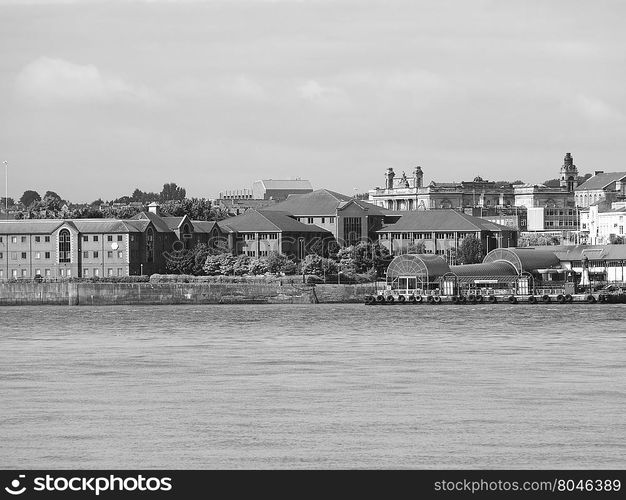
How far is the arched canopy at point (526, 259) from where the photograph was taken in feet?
379

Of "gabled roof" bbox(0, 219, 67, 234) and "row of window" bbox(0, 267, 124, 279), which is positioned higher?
"gabled roof" bbox(0, 219, 67, 234)

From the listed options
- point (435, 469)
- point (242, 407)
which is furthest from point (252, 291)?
point (435, 469)

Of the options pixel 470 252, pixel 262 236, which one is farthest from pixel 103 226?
pixel 470 252

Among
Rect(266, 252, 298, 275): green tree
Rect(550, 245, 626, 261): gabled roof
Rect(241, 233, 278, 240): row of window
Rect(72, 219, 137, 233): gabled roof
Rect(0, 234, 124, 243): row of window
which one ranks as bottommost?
Rect(266, 252, 298, 275): green tree

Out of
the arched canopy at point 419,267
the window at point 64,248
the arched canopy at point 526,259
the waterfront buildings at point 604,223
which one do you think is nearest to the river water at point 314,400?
the arched canopy at point 419,267

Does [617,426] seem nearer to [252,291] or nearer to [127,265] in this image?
[252,291]

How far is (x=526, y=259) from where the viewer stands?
384 feet

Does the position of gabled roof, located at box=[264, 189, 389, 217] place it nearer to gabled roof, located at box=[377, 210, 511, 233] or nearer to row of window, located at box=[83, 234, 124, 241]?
gabled roof, located at box=[377, 210, 511, 233]

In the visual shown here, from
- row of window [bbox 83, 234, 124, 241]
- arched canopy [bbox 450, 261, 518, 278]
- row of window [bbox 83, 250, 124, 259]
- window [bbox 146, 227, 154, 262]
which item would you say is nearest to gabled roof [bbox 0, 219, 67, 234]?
row of window [bbox 83, 234, 124, 241]

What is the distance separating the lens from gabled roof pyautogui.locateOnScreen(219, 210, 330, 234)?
140500 mm

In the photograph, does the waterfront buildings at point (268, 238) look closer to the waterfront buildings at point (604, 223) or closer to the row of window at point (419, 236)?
the row of window at point (419, 236)

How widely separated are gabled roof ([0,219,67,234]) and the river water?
63269 mm

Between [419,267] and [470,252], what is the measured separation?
24.9 m

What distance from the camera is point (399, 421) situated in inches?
1209
